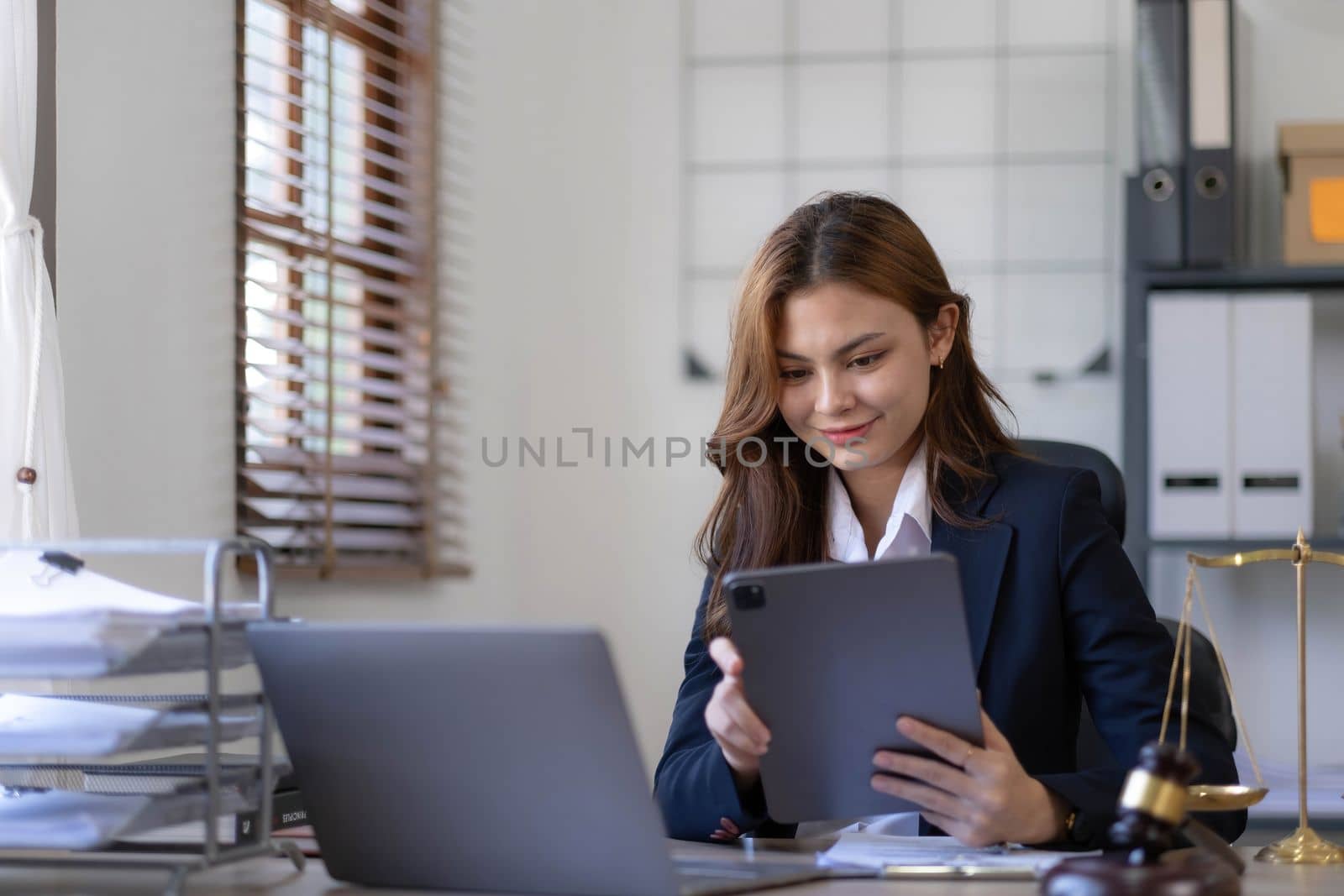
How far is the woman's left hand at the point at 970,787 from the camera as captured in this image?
1.12 metres

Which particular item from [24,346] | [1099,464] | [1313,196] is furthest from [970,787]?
[1313,196]

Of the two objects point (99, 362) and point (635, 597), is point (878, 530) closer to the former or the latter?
point (99, 362)

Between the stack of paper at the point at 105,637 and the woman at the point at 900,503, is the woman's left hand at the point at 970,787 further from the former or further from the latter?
the stack of paper at the point at 105,637

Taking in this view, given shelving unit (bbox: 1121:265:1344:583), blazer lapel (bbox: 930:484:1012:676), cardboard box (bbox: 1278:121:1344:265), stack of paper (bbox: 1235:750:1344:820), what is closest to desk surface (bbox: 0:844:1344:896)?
blazer lapel (bbox: 930:484:1012:676)

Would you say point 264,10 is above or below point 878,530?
above

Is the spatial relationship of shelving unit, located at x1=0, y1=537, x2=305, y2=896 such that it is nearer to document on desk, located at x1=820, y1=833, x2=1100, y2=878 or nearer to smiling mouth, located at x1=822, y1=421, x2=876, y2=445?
document on desk, located at x1=820, y1=833, x2=1100, y2=878

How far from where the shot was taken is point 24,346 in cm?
171

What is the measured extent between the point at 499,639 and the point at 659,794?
57cm

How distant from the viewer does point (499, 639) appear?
914 mm

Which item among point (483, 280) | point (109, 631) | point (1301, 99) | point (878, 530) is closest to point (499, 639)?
point (109, 631)

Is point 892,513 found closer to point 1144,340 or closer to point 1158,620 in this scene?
point 1158,620

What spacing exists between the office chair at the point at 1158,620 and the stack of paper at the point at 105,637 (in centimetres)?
101

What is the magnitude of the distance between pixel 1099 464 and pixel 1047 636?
439 mm

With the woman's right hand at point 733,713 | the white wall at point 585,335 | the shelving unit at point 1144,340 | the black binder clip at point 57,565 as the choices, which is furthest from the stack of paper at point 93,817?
the shelving unit at point 1144,340
